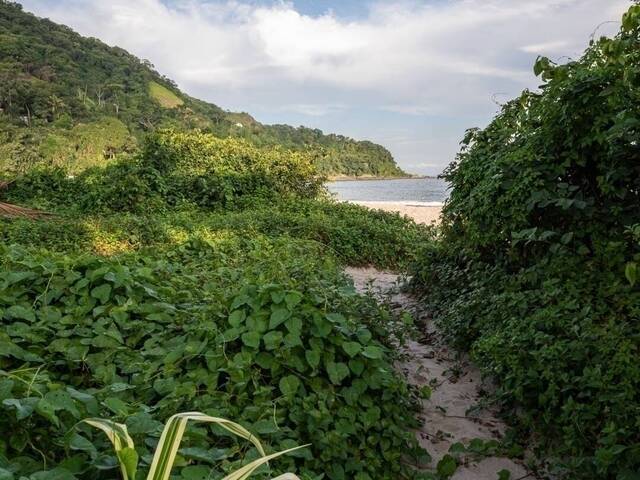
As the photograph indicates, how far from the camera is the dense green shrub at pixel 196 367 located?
1812 millimetres

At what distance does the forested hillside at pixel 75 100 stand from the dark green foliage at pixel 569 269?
78.0 ft

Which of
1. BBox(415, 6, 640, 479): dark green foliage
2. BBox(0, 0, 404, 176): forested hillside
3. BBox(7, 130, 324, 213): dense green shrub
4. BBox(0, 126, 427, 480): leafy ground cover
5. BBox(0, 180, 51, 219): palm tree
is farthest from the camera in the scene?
BBox(0, 0, 404, 176): forested hillside

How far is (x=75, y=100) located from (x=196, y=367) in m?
47.9

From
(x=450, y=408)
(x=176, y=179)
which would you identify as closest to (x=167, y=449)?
(x=450, y=408)

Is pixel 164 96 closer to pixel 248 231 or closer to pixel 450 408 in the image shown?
pixel 248 231

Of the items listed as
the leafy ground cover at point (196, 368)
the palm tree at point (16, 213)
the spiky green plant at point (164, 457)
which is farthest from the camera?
the palm tree at point (16, 213)

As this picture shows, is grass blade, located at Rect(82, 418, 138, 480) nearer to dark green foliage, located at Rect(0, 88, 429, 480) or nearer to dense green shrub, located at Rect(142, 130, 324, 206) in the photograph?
dark green foliage, located at Rect(0, 88, 429, 480)

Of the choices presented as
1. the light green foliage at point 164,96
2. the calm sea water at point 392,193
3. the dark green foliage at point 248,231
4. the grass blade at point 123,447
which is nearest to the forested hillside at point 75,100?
the light green foliage at point 164,96

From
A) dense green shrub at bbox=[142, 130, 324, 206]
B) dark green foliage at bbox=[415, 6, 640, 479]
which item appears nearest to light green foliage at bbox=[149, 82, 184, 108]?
dense green shrub at bbox=[142, 130, 324, 206]

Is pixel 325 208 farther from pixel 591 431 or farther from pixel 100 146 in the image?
pixel 100 146

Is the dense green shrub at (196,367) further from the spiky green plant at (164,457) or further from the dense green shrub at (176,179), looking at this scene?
the dense green shrub at (176,179)

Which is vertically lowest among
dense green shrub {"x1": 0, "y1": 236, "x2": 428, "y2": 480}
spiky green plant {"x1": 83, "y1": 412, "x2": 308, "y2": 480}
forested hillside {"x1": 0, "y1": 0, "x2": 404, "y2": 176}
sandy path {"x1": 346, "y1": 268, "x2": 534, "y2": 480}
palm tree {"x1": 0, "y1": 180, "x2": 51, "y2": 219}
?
sandy path {"x1": 346, "y1": 268, "x2": 534, "y2": 480}

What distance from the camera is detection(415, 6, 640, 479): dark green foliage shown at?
2.50 meters

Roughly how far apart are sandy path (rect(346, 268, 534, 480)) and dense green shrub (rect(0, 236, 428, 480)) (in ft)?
0.68
